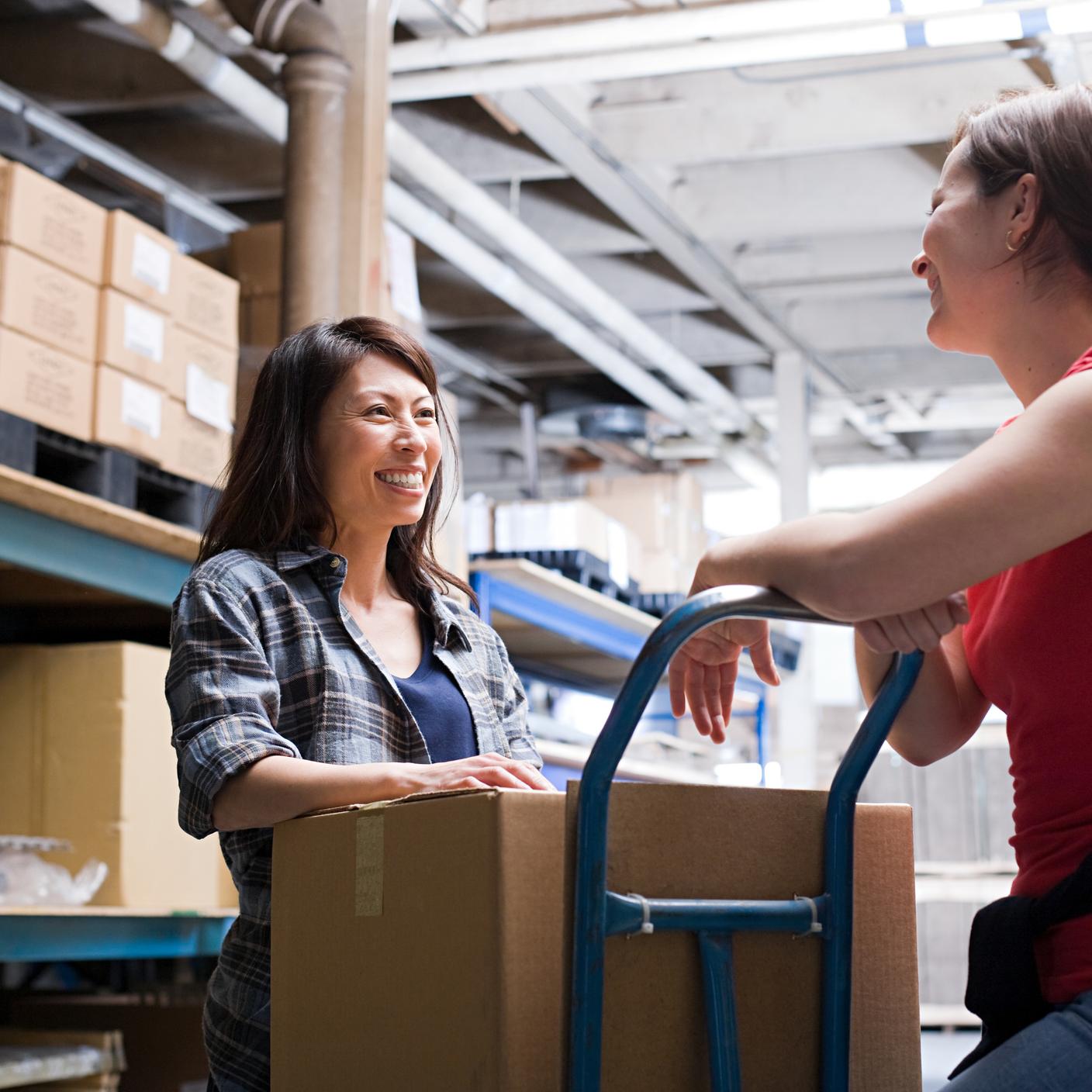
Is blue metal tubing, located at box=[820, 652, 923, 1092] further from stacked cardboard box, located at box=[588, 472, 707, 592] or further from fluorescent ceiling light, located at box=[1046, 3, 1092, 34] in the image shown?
stacked cardboard box, located at box=[588, 472, 707, 592]

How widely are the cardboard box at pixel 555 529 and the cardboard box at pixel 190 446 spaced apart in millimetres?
2263

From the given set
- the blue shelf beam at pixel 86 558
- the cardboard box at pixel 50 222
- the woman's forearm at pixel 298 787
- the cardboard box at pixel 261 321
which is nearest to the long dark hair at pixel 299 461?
the woman's forearm at pixel 298 787

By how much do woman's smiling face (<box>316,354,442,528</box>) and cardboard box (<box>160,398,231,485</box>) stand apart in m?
1.89

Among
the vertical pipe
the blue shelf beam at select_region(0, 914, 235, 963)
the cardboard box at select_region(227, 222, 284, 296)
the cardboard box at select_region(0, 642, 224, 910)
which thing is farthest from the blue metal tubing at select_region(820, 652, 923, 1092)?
the cardboard box at select_region(227, 222, 284, 296)

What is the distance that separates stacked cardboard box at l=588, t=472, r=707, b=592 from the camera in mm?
7602

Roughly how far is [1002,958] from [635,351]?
7.34 m

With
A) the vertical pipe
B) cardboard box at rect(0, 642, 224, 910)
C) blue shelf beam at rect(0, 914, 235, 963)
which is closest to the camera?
blue shelf beam at rect(0, 914, 235, 963)

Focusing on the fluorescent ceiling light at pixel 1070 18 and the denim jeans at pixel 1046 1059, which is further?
the fluorescent ceiling light at pixel 1070 18

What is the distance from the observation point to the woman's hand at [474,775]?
1.57 m

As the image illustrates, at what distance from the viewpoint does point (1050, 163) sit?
1.35 m

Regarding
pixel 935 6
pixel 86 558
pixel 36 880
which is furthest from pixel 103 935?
pixel 935 6

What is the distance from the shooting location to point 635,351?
8477 mm

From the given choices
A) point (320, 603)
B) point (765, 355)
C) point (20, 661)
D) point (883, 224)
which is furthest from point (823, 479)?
point (320, 603)

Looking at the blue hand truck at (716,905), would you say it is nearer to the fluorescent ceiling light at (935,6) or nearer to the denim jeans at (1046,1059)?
the denim jeans at (1046,1059)
